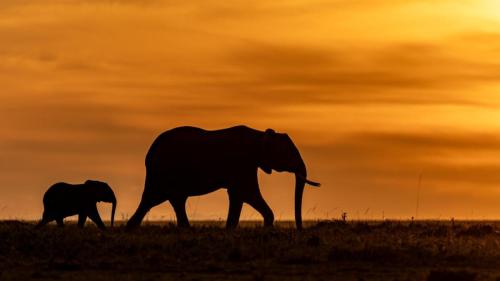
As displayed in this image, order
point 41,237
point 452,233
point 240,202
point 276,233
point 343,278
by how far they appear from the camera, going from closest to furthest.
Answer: point 343,278 < point 41,237 < point 276,233 < point 452,233 < point 240,202

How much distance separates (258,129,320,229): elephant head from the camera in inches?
1556

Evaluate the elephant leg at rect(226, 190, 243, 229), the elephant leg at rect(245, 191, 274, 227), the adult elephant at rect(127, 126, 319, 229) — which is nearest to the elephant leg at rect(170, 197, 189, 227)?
the adult elephant at rect(127, 126, 319, 229)

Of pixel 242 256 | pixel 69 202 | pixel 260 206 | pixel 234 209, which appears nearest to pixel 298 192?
pixel 260 206

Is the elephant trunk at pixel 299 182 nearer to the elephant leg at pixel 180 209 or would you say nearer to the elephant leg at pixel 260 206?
the elephant leg at pixel 260 206

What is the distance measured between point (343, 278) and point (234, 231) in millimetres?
10076

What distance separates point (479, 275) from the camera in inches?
961

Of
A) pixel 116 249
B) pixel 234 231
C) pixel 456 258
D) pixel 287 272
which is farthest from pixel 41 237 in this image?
pixel 456 258

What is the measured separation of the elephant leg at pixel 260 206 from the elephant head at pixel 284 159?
96 centimetres

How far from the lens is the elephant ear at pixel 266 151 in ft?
129

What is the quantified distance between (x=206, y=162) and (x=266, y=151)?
207 cm

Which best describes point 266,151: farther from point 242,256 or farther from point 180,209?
point 242,256

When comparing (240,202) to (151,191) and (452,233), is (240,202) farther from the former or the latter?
(452,233)

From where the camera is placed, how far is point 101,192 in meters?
44.5

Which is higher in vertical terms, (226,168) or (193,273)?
(226,168)
